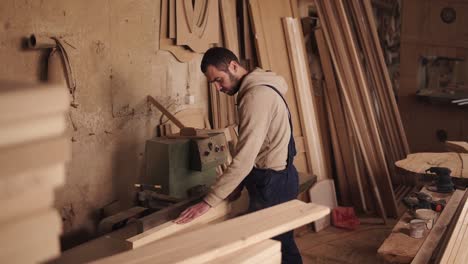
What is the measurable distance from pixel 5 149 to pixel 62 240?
292 centimetres

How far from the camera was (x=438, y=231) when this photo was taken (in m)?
2.95

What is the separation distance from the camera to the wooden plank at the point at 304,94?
17.6 ft

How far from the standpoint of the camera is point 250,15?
5031mm

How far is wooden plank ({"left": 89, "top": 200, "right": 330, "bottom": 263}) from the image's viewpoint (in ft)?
5.40

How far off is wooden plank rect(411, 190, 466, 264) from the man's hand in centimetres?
107

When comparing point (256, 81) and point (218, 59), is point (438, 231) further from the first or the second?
point (218, 59)

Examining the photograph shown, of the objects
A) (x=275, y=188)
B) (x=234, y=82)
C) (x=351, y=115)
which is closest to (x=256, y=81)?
(x=234, y=82)

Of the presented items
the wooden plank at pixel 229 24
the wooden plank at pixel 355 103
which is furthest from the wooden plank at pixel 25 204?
the wooden plank at pixel 355 103

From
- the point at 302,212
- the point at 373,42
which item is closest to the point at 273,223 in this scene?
the point at 302,212

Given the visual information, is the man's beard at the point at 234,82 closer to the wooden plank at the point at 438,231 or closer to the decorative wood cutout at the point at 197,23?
the decorative wood cutout at the point at 197,23

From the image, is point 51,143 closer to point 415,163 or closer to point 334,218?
point 415,163

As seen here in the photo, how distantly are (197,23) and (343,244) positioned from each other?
7.73ft

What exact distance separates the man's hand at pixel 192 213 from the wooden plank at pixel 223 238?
806mm

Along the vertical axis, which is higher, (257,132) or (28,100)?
(28,100)
